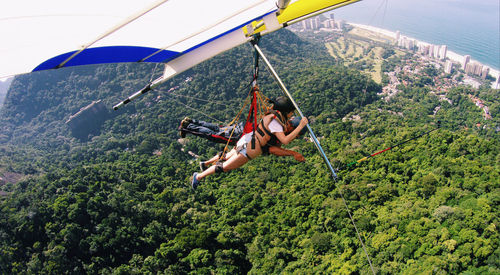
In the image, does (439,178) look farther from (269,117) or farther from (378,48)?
(378,48)

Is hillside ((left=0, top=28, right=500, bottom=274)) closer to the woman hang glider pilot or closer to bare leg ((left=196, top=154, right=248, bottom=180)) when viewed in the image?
the woman hang glider pilot

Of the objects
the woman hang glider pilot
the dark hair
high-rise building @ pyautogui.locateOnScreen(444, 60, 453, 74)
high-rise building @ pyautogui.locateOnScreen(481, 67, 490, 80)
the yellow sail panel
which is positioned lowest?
high-rise building @ pyautogui.locateOnScreen(481, 67, 490, 80)

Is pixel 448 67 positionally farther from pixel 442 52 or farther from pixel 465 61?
pixel 442 52

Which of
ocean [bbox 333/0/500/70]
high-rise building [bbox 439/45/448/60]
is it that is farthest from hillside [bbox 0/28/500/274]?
high-rise building [bbox 439/45/448/60]

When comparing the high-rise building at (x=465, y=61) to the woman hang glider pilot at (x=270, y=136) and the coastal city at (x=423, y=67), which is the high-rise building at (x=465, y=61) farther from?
the woman hang glider pilot at (x=270, y=136)

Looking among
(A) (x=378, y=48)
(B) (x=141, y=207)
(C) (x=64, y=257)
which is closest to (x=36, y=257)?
(C) (x=64, y=257)

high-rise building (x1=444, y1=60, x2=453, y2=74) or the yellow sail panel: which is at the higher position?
the yellow sail panel
